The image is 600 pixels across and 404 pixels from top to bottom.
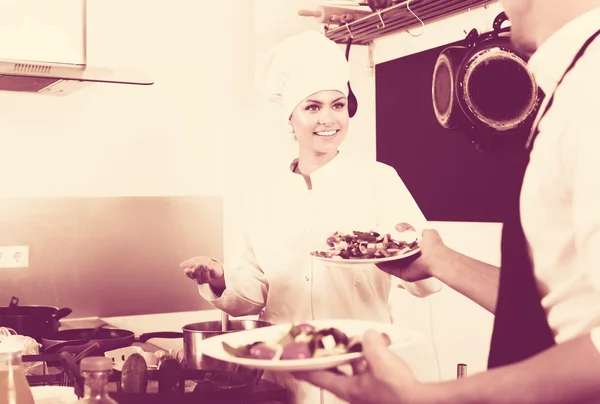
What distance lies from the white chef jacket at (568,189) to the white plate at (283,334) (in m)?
0.25

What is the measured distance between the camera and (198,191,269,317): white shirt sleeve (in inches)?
90.1

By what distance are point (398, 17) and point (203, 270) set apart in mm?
1184

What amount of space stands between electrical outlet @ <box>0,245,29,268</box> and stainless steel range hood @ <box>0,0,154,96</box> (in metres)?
0.61

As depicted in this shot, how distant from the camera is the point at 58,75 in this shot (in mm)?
2338

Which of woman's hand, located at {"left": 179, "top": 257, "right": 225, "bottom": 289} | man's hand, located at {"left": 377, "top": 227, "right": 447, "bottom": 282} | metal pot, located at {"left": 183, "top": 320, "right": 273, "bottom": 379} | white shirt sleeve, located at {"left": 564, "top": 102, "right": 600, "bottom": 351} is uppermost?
white shirt sleeve, located at {"left": 564, "top": 102, "right": 600, "bottom": 351}

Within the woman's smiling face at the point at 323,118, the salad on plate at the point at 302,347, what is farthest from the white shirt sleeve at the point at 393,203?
the salad on plate at the point at 302,347

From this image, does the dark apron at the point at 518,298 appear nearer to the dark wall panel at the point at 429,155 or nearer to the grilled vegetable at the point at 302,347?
the grilled vegetable at the point at 302,347

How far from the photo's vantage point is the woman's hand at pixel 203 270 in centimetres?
214

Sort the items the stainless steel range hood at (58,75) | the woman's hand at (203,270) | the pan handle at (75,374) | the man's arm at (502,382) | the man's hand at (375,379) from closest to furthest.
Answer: the man's arm at (502,382) < the man's hand at (375,379) < the pan handle at (75,374) < the woman's hand at (203,270) < the stainless steel range hood at (58,75)

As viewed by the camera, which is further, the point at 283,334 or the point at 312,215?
the point at 312,215

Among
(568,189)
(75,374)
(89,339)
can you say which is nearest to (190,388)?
(75,374)

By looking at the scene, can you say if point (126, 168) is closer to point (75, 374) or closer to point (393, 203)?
point (393, 203)

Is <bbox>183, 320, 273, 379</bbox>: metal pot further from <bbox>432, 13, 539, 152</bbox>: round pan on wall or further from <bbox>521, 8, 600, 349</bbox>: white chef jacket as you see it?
<bbox>432, 13, 539, 152</bbox>: round pan on wall

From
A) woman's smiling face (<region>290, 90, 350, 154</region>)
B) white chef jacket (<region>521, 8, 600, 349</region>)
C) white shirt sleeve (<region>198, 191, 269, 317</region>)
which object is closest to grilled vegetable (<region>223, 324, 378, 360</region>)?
white chef jacket (<region>521, 8, 600, 349</region>)
